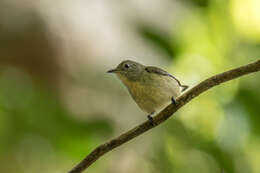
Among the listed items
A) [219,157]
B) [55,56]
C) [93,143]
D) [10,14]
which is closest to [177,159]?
[219,157]

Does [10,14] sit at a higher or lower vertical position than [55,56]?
higher

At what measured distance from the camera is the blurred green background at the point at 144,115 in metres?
3.59

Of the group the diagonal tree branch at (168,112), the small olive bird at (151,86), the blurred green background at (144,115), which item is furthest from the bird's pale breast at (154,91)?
the diagonal tree branch at (168,112)

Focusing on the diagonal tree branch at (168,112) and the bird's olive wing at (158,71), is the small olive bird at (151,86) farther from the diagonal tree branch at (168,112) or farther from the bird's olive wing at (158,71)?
the diagonal tree branch at (168,112)

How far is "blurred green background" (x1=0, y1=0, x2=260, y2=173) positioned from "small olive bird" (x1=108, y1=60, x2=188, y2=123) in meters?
0.11

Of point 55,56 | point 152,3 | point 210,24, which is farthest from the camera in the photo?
point 55,56

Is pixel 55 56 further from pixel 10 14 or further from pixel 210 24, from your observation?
pixel 210 24

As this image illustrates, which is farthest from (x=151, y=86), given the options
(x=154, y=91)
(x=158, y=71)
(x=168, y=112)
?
(x=168, y=112)

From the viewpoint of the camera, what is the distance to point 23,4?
602 centimetres

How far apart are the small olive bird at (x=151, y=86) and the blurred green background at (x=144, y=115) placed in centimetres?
11

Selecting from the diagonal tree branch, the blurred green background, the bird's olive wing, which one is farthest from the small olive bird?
the diagonal tree branch

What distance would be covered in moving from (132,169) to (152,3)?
180 centimetres

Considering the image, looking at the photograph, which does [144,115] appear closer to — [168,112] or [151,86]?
[151,86]

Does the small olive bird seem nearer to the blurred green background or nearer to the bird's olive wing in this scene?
the bird's olive wing
